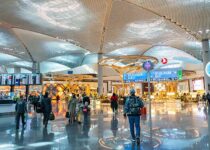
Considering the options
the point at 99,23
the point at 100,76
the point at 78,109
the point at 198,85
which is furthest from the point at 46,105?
the point at 198,85

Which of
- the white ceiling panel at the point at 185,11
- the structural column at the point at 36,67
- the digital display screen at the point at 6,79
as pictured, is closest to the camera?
the white ceiling panel at the point at 185,11

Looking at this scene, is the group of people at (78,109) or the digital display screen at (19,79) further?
the digital display screen at (19,79)

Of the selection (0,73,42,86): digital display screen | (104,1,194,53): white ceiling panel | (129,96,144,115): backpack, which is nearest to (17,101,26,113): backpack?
(129,96,144,115): backpack

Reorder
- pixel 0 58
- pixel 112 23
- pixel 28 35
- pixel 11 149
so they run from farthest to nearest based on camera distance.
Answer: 1. pixel 0 58
2. pixel 28 35
3. pixel 112 23
4. pixel 11 149

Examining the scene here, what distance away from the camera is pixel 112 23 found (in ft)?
80.3

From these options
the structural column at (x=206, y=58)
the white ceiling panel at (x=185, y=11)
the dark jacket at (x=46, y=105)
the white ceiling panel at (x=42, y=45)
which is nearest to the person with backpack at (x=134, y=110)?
the dark jacket at (x=46, y=105)

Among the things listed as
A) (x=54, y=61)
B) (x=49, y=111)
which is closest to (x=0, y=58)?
(x=54, y=61)

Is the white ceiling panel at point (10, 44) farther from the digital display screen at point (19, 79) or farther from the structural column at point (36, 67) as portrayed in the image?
the digital display screen at point (19, 79)

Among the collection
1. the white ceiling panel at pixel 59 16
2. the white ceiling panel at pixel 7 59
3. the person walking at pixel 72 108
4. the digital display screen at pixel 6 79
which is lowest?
the person walking at pixel 72 108

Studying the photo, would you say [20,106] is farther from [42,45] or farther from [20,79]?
[42,45]

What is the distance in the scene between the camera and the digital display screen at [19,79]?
750 inches

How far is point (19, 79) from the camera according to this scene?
63.7 feet

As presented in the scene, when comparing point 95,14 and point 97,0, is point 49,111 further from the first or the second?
point 95,14

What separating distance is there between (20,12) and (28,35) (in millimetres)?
9078
